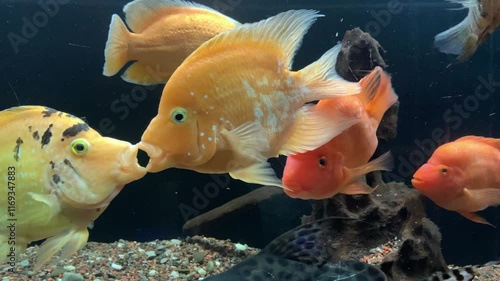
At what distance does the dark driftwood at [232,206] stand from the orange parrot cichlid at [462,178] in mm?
1320

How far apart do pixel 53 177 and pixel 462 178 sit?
232 centimetres

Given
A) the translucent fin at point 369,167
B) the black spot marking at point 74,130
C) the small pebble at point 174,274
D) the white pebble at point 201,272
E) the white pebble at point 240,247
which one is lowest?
the white pebble at point 240,247

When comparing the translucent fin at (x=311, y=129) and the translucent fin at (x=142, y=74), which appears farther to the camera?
the translucent fin at (x=142, y=74)

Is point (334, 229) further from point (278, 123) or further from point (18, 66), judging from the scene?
point (18, 66)

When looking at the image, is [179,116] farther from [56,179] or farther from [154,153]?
[56,179]

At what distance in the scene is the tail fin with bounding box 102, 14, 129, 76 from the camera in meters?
1.90

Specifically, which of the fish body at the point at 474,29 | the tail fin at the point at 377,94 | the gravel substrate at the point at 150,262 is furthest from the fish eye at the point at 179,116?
the gravel substrate at the point at 150,262

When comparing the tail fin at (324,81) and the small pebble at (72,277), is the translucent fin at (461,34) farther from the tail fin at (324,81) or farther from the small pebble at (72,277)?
the small pebble at (72,277)

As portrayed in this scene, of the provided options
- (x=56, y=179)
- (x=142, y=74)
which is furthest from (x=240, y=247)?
(x=56, y=179)

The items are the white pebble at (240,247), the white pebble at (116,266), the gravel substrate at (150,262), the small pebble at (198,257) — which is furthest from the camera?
the white pebble at (240,247)

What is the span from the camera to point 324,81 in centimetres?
160

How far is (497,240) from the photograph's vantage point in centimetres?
457

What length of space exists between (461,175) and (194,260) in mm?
1900

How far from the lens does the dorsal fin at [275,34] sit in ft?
4.57
